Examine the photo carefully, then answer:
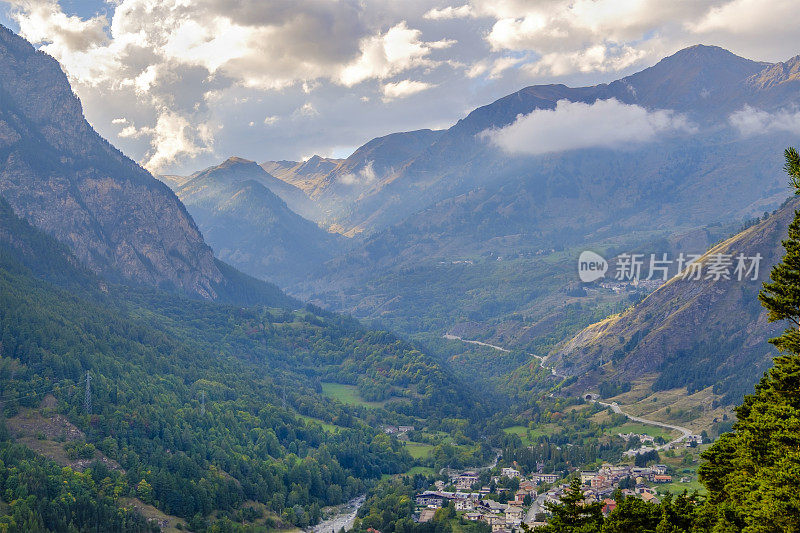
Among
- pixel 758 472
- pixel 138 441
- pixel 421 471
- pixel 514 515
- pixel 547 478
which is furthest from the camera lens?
pixel 421 471

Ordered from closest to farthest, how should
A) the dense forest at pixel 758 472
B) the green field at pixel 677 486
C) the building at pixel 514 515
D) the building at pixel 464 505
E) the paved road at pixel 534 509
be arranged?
the dense forest at pixel 758 472
the paved road at pixel 534 509
the building at pixel 514 515
the building at pixel 464 505
the green field at pixel 677 486

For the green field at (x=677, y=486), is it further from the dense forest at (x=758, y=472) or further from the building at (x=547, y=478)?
the dense forest at (x=758, y=472)

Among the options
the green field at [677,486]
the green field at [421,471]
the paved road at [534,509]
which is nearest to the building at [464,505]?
the paved road at [534,509]

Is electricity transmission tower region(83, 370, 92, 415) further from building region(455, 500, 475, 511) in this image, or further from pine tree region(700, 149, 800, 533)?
pine tree region(700, 149, 800, 533)

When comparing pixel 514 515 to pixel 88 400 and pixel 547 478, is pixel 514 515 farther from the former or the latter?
pixel 88 400

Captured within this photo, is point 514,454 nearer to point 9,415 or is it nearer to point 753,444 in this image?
point 9,415

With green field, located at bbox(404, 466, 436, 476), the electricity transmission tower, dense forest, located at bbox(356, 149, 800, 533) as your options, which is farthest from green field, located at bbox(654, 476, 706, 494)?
the electricity transmission tower

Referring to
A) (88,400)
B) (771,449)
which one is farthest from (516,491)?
(771,449)

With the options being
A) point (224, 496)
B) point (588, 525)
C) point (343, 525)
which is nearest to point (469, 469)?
point (343, 525)

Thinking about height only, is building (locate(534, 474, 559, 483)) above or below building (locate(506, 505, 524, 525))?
below
